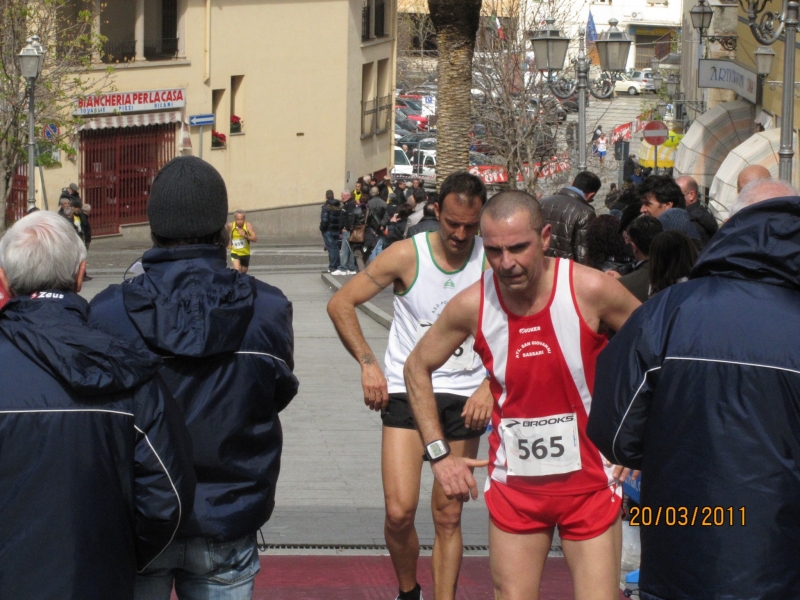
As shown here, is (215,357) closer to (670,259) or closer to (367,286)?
(367,286)

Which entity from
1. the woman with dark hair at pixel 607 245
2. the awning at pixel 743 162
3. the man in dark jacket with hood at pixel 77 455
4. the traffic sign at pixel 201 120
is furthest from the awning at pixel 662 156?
the man in dark jacket with hood at pixel 77 455

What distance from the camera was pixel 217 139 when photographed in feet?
119

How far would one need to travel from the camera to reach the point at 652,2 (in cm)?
8025

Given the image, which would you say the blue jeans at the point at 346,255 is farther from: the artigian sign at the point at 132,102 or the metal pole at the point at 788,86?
the metal pole at the point at 788,86

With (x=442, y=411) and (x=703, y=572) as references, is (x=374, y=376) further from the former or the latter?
(x=703, y=572)

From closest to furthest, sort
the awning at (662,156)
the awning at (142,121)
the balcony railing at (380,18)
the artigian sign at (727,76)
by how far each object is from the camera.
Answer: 1. the artigian sign at (727,76)
2. the awning at (142,121)
3. the awning at (662,156)
4. the balcony railing at (380,18)

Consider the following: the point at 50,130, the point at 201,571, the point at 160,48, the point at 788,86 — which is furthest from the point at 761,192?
the point at 160,48

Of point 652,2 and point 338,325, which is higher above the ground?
point 652,2

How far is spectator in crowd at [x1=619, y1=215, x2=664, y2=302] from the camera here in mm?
6551

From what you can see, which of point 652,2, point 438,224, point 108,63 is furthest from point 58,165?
point 652,2

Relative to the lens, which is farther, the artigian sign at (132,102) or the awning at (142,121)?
the awning at (142,121)

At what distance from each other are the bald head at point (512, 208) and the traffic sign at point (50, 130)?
25505 mm

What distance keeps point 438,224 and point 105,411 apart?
10.4 feet

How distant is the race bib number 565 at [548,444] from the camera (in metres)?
4.16
